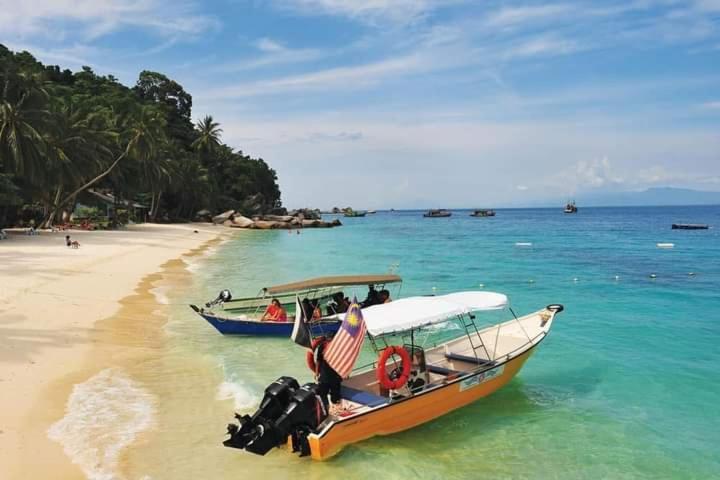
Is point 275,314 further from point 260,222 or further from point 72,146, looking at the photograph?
point 260,222

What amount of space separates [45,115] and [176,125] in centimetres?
5763

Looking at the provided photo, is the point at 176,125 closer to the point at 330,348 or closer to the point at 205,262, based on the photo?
the point at 205,262

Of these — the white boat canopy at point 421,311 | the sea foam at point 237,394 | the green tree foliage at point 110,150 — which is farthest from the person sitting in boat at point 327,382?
the green tree foliage at point 110,150

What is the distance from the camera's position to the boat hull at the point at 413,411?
8305 mm

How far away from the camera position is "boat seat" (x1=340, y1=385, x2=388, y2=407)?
→ 30.4 ft

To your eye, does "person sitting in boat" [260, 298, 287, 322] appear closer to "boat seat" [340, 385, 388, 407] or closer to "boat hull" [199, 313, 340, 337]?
"boat hull" [199, 313, 340, 337]

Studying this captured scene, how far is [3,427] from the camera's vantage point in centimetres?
841

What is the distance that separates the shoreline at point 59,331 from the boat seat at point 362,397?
3543 millimetres

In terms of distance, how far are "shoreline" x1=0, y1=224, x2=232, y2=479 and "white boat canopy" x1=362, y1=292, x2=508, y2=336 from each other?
448cm

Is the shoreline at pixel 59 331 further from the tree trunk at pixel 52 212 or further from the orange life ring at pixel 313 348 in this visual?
the tree trunk at pixel 52 212

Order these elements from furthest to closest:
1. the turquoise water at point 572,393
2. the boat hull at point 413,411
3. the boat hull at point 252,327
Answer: the boat hull at point 252,327 < the turquoise water at point 572,393 < the boat hull at point 413,411

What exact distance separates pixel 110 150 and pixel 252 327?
4570cm

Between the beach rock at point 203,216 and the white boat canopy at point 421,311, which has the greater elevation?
the beach rock at point 203,216

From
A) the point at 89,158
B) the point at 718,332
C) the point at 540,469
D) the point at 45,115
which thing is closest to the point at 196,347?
the point at 540,469
